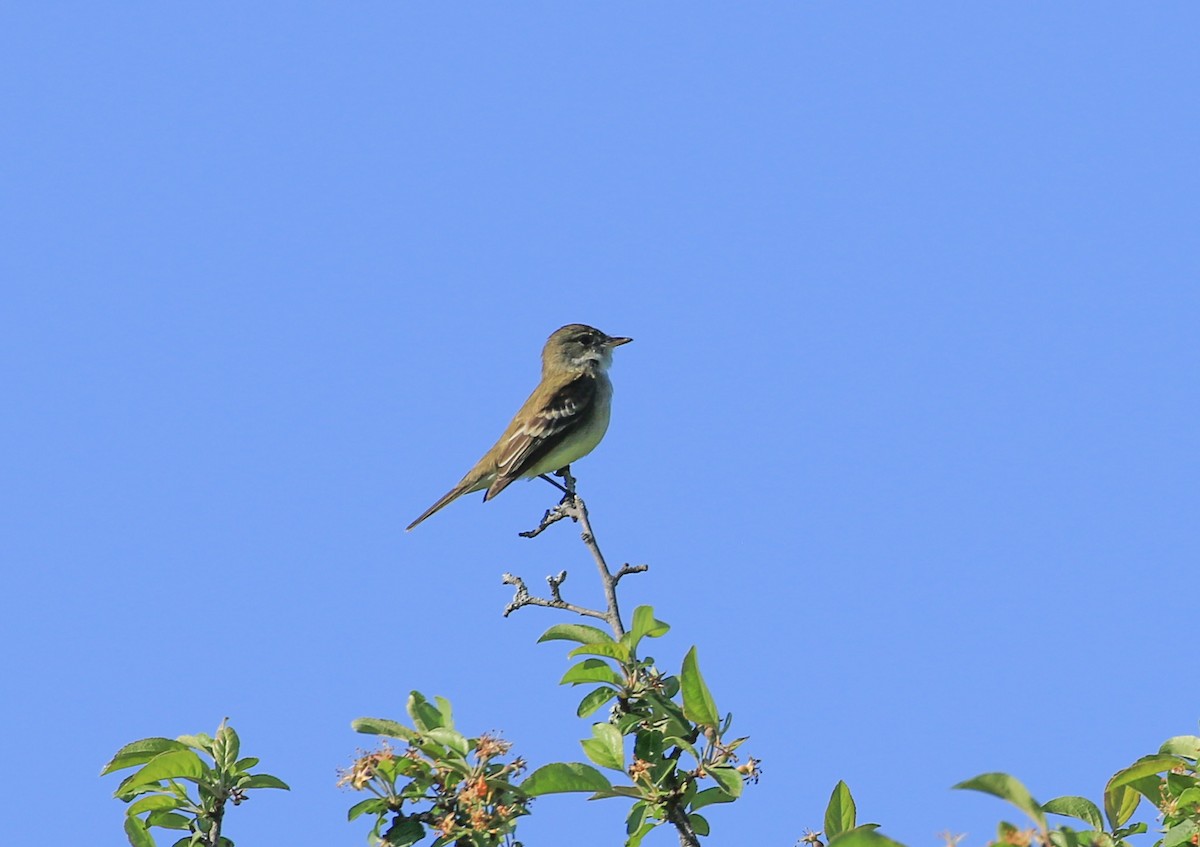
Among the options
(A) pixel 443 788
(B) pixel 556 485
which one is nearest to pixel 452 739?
(A) pixel 443 788

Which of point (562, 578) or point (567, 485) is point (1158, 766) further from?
point (567, 485)

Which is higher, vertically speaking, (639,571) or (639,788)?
(639,571)

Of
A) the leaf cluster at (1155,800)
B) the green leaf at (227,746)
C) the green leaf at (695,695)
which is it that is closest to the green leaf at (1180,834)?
the leaf cluster at (1155,800)

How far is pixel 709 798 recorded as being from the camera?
480 centimetres

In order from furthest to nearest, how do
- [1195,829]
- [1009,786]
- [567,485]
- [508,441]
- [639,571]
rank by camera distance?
[508,441] → [567,485] → [639,571] → [1195,829] → [1009,786]

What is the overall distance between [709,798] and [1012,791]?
1941mm

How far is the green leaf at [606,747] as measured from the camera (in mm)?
4766

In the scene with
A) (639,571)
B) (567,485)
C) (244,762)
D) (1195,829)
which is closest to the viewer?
(1195,829)

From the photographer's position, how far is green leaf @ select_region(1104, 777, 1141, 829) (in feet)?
15.8

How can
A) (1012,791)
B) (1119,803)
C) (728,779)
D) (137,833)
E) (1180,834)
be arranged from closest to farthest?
(1012,791) → (1180,834) → (728,779) → (137,833) → (1119,803)

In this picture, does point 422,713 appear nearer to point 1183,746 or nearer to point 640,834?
point 640,834

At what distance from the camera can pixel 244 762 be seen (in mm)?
4871

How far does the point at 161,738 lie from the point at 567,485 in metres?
6.33

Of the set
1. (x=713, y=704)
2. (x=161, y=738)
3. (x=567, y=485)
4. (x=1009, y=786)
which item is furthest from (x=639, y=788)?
(x=567, y=485)
